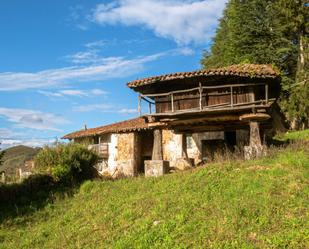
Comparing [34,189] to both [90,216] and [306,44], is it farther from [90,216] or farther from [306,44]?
[306,44]

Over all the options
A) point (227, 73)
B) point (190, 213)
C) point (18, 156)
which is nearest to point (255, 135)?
point (227, 73)

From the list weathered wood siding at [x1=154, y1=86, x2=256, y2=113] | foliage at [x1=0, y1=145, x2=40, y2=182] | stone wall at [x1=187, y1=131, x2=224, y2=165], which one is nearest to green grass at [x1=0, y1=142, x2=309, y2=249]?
weathered wood siding at [x1=154, y1=86, x2=256, y2=113]

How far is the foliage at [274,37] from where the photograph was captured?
29.1 m

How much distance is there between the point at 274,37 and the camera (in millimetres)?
31203

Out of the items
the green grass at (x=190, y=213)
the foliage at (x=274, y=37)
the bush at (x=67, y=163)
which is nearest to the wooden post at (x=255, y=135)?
the green grass at (x=190, y=213)

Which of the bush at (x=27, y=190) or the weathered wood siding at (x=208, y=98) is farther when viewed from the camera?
the weathered wood siding at (x=208, y=98)

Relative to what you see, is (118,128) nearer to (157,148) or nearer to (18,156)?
(157,148)

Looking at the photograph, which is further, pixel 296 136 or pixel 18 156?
pixel 18 156

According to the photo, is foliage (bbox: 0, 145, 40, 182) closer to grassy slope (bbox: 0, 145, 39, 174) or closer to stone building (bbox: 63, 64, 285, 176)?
grassy slope (bbox: 0, 145, 39, 174)

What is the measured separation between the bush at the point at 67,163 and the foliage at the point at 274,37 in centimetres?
1701

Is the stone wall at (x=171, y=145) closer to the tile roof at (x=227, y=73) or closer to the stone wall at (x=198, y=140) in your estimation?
the stone wall at (x=198, y=140)

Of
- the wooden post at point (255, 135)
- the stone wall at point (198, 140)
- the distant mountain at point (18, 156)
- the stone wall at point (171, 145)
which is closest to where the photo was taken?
the wooden post at point (255, 135)

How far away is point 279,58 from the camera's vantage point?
3081 cm

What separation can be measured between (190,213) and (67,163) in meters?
8.19
